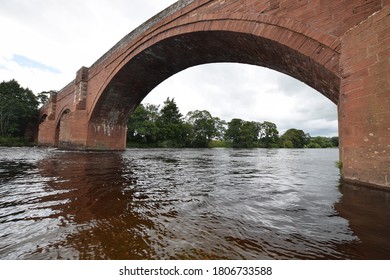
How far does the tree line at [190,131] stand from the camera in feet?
121

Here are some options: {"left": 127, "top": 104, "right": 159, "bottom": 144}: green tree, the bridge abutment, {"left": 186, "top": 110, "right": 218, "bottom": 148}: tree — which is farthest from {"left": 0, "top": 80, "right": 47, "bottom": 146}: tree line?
the bridge abutment

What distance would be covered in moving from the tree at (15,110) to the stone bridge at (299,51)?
2623 centimetres

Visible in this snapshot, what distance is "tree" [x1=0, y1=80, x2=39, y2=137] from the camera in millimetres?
30578

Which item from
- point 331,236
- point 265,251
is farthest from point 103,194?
point 331,236

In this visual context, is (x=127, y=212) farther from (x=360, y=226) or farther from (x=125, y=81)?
(x=125, y=81)

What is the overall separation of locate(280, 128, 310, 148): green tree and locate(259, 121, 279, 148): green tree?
3760 millimetres

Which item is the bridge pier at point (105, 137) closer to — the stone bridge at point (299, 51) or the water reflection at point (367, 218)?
the stone bridge at point (299, 51)

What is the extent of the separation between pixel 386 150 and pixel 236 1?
589 cm

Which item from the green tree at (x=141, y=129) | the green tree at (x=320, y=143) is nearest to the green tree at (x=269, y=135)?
the green tree at (x=320, y=143)

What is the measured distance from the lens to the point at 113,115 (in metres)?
16.3

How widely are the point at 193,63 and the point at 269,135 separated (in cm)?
6977

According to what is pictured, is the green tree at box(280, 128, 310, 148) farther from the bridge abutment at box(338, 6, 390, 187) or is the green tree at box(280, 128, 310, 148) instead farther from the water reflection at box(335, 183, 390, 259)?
the water reflection at box(335, 183, 390, 259)
